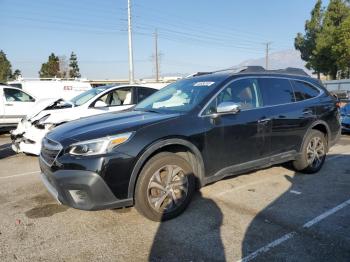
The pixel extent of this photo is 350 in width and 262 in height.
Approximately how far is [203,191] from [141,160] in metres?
1.64

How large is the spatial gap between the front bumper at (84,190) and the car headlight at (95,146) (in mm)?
211

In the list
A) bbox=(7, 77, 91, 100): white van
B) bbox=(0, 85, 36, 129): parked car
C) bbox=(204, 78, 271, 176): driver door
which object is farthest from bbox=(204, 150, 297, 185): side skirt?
bbox=(7, 77, 91, 100): white van

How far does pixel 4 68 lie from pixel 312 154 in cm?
6386

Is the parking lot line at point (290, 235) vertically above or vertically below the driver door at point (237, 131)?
below

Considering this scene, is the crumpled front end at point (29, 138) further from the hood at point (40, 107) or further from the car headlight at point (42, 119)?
the hood at point (40, 107)

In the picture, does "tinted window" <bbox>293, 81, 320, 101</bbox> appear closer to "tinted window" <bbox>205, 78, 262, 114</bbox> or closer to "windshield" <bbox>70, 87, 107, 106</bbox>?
"tinted window" <bbox>205, 78, 262, 114</bbox>

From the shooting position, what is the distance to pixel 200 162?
4.32 meters

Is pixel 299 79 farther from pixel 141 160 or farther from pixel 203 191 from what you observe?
pixel 141 160

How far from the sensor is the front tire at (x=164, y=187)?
152 inches

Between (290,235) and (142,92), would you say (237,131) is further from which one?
(142,92)

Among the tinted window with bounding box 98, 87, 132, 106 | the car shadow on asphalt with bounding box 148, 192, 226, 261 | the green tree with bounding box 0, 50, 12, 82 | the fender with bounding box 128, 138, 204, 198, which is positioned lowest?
the car shadow on asphalt with bounding box 148, 192, 226, 261

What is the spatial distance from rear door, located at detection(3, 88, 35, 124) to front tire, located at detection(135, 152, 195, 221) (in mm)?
10127

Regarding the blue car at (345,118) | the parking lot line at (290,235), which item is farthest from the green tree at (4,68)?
the parking lot line at (290,235)

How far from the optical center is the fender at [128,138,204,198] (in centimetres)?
377
